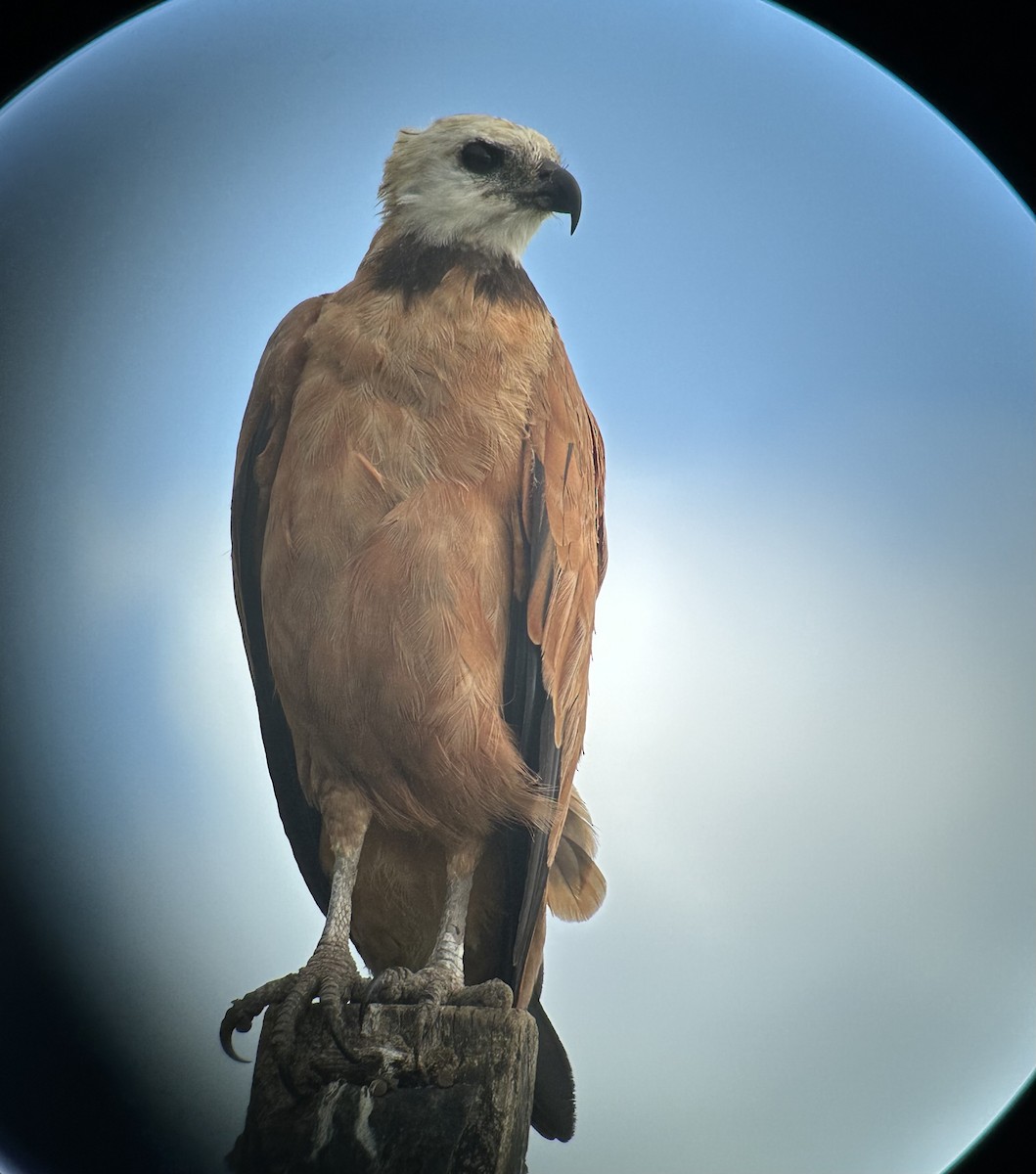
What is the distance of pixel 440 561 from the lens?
10.1 ft

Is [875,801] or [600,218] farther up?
[600,218]

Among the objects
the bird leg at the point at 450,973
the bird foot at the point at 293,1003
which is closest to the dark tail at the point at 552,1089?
the bird leg at the point at 450,973

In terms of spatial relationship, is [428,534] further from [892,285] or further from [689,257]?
[892,285]

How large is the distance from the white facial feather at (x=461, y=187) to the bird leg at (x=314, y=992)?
1581 mm

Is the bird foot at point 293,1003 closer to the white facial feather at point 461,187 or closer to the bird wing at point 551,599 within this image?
the bird wing at point 551,599

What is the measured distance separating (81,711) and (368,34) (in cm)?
166

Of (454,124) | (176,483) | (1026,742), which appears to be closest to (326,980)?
(176,483)

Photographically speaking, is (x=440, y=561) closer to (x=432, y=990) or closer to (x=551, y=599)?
(x=551, y=599)

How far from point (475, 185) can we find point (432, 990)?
184 cm

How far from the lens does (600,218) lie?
307 cm

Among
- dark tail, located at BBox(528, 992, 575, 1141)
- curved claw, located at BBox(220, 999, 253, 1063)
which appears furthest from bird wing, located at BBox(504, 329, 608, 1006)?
curved claw, located at BBox(220, 999, 253, 1063)

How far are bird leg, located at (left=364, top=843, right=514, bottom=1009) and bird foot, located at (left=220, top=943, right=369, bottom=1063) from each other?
92mm

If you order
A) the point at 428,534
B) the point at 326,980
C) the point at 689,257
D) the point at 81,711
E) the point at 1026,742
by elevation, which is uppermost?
the point at 689,257

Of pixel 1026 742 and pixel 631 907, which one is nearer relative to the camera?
pixel 631 907
